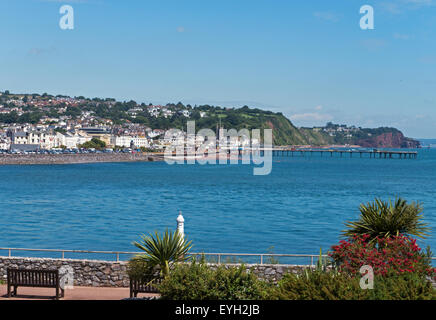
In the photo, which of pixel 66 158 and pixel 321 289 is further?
pixel 66 158

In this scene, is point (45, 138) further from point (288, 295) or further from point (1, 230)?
point (288, 295)

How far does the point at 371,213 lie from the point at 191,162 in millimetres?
155279

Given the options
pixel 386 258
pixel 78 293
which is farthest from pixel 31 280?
pixel 386 258

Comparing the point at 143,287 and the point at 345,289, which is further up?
the point at 345,289

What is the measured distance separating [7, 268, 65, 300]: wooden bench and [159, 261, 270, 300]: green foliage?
369 centimetres

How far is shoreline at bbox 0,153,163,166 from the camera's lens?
422 feet

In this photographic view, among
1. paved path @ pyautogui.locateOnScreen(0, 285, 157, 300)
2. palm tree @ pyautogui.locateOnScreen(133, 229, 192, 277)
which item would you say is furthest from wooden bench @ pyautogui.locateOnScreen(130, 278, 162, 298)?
paved path @ pyautogui.locateOnScreen(0, 285, 157, 300)

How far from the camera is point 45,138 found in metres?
182

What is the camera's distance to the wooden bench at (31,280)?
12.9m

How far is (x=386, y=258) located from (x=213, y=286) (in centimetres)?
348

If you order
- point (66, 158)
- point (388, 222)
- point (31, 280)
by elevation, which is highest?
point (388, 222)

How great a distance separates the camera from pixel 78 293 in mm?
13539

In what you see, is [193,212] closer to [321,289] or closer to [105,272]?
[105,272]

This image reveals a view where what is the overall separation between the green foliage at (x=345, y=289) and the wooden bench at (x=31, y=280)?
5697 millimetres
